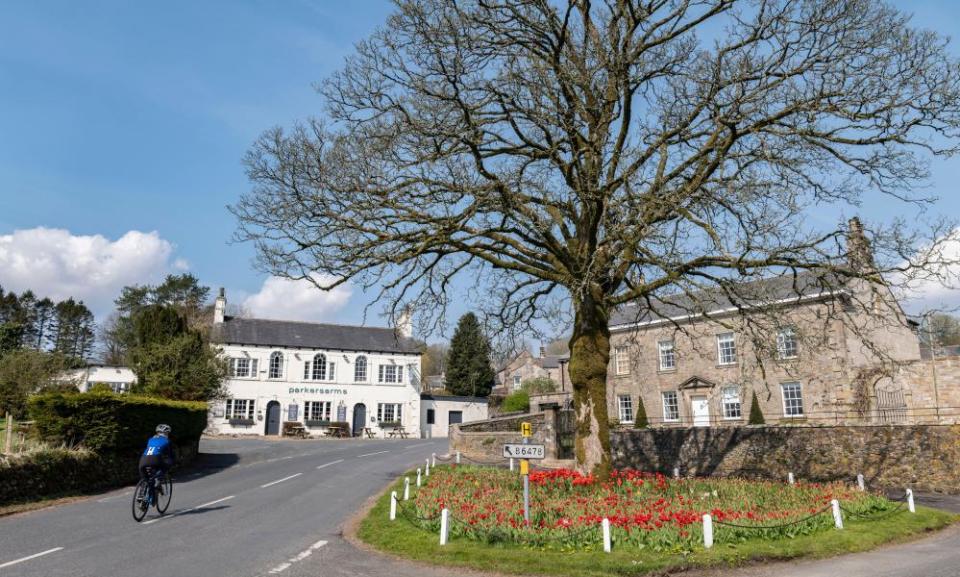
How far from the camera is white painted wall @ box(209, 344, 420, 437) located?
153 ft

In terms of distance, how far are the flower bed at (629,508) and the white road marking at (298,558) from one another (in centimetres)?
192

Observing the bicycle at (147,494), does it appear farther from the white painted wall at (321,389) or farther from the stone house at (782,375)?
the white painted wall at (321,389)

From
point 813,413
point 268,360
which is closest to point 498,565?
point 813,413

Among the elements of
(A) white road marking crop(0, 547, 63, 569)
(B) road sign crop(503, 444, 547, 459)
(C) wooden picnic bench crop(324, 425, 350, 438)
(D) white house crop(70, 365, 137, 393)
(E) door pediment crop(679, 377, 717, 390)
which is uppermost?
(D) white house crop(70, 365, 137, 393)

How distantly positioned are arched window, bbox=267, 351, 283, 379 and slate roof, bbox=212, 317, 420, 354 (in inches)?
31.4

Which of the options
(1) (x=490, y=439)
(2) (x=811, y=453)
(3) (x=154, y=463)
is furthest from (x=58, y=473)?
(2) (x=811, y=453)

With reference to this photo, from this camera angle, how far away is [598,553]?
9.59 meters

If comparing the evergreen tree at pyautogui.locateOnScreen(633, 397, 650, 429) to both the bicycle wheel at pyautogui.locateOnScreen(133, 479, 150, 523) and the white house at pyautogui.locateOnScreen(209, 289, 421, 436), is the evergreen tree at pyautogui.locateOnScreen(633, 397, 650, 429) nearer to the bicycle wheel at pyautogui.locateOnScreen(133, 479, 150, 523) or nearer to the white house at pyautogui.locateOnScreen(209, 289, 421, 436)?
the white house at pyautogui.locateOnScreen(209, 289, 421, 436)

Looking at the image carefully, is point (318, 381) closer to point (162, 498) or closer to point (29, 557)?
point (162, 498)

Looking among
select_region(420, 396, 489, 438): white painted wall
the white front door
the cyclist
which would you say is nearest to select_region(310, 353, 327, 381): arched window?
select_region(420, 396, 489, 438): white painted wall

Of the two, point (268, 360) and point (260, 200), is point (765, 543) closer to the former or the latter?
point (260, 200)

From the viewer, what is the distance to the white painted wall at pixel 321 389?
46675 mm

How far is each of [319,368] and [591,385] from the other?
125 ft

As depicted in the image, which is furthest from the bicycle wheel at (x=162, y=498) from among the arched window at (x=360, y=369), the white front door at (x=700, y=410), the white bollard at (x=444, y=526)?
the arched window at (x=360, y=369)
